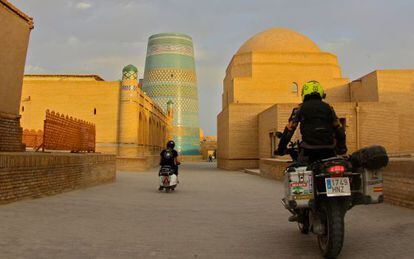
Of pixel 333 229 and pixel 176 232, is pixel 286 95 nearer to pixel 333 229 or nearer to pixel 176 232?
pixel 176 232

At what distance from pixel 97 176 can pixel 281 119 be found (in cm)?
1176

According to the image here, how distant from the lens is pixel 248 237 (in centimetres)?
441

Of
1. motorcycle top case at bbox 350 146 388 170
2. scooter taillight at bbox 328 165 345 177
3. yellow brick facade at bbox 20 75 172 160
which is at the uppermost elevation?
yellow brick facade at bbox 20 75 172 160

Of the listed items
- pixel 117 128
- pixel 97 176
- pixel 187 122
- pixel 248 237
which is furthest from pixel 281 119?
pixel 187 122

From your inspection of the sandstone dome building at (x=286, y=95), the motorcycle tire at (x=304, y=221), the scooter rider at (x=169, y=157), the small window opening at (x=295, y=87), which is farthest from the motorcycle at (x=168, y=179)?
the small window opening at (x=295, y=87)

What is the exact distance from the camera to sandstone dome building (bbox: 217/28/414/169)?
20.8 metres

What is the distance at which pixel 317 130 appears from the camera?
375cm

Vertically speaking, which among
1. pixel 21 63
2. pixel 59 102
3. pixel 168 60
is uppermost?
pixel 168 60

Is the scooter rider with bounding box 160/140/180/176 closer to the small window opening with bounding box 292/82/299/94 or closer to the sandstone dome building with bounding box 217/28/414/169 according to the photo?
the sandstone dome building with bounding box 217/28/414/169

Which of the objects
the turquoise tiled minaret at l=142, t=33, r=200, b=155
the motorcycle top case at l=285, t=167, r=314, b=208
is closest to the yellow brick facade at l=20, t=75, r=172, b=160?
the motorcycle top case at l=285, t=167, r=314, b=208

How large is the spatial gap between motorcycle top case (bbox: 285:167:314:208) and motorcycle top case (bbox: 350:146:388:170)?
49 centimetres

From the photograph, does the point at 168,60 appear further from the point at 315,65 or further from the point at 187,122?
the point at 315,65

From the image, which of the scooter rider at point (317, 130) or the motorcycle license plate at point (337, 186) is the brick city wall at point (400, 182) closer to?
the scooter rider at point (317, 130)

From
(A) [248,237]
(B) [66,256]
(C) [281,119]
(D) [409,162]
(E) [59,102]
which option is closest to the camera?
(B) [66,256]
